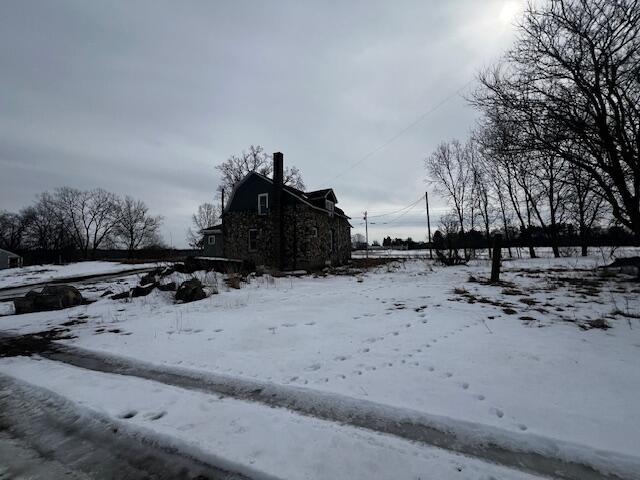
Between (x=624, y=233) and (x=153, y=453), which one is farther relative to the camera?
(x=624, y=233)

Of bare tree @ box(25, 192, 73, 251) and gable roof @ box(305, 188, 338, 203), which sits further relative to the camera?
bare tree @ box(25, 192, 73, 251)

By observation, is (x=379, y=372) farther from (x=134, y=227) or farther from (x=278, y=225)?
(x=134, y=227)

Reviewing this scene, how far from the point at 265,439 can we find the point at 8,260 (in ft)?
179

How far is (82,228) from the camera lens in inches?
1941

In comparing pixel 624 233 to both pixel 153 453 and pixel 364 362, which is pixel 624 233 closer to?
pixel 364 362

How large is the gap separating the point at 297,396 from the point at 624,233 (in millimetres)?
18724

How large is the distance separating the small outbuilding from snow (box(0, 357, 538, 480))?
169ft

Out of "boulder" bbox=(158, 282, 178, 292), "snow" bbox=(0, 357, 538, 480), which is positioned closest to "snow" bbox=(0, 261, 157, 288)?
"boulder" bbox=(158, 282, 178, 292)

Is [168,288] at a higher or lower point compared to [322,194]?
lower

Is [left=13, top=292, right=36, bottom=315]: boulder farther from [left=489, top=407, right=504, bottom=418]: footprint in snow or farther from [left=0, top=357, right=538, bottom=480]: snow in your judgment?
[left=489, top=407, right=504, bottom=418]: footprint in snow

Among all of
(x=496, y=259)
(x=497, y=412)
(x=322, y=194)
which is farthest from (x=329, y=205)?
(x=497, y=412)

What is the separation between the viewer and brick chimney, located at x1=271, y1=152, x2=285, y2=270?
18.1m

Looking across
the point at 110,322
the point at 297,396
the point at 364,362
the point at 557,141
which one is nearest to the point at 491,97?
the point at 557,141

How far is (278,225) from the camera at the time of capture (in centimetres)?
1822
